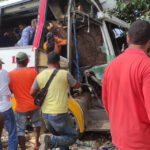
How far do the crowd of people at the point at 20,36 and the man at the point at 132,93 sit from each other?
11.2ft

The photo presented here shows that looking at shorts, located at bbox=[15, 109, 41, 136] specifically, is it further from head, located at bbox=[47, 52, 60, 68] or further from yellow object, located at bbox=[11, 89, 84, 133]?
head, located at bbox=[47, 52, 60, 68]

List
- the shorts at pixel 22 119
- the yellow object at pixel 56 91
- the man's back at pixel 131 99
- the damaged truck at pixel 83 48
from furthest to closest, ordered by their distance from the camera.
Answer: the damaged truck at pixel 83 48
the shorts at pixel 22 119
the yellow object at pixel 56 91
the man's back at pixel 131 99

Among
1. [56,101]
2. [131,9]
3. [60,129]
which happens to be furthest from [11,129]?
[131,9]

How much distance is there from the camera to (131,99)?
1.53 metres

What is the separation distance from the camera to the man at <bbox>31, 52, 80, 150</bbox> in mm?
3002

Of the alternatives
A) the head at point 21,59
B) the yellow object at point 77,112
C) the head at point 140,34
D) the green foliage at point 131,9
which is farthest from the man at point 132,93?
the green foliage at point 131,9

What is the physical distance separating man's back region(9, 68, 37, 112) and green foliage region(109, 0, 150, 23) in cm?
256

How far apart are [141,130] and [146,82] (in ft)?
1.17

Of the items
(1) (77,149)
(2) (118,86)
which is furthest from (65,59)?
(2) (118,86)

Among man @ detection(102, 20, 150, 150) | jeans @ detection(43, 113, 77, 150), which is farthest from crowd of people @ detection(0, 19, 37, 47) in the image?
man @ detection(102, 20, 150, 150)

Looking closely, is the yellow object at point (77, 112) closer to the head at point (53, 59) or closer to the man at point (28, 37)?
the head at point (53, 59)

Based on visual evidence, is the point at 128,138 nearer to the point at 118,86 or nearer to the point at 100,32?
the point at 118,86

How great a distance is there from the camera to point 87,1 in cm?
506

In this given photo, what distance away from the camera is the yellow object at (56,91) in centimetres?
299
